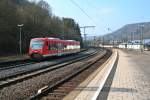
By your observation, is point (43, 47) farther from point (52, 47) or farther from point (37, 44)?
point (52, 47)

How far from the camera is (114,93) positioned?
13.4m

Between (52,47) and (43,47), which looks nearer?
(43,47)

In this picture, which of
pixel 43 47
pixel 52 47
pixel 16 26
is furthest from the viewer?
pixel 16 26

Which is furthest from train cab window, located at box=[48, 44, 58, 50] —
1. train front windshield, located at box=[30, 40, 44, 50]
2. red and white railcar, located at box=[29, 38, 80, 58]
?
train front windshield, located at box=[30, 40, 44, 50]

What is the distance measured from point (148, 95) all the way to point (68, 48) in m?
45.8

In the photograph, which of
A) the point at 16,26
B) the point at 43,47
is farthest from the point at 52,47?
the point at 16,26

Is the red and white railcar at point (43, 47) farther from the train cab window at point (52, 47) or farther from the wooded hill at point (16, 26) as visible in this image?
the wooded hill at point (16, 26)

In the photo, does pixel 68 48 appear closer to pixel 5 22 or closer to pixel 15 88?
pixel 5 22

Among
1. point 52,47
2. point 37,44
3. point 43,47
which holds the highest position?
point 37,44

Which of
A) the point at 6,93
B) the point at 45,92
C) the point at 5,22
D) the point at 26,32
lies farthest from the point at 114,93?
the point at 26,32

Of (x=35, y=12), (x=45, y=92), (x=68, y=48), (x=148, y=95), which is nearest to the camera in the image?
(x=148, y=95)

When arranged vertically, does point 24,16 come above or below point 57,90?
above

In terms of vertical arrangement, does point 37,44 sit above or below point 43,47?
above

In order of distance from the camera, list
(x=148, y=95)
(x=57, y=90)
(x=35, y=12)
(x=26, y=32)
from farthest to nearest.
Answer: (x=35, y=12) < (x=26, y=32) < (x=57, y=90) < (x=148, y=95)
